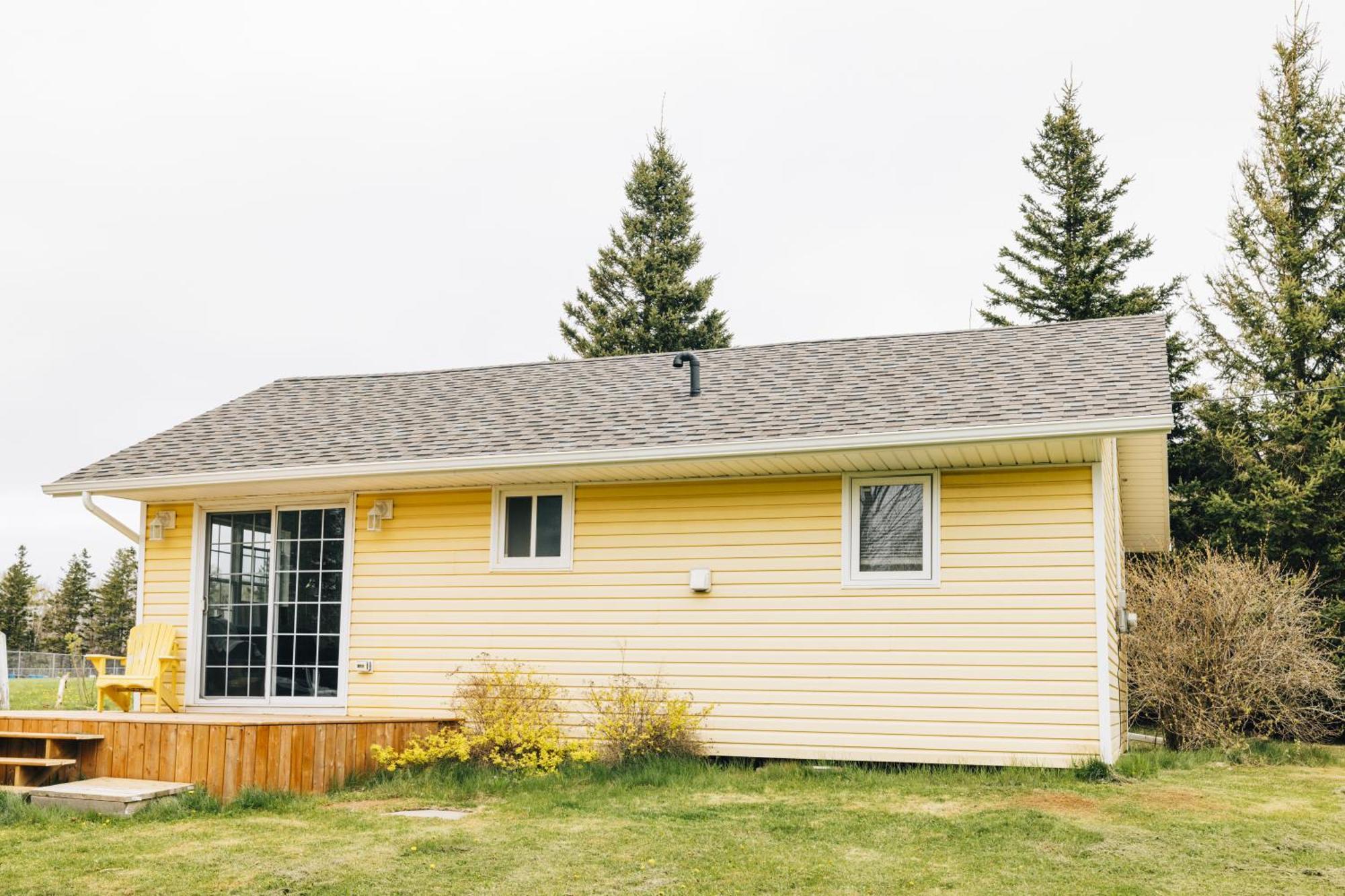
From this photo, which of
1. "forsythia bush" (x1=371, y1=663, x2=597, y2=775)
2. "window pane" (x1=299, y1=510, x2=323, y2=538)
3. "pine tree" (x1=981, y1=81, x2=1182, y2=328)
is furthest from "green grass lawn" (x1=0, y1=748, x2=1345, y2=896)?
"pine tree" (x1=981, y1=81, x2=1182, y2=328)

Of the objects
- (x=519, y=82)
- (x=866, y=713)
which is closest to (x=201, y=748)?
(x=866, y=713)

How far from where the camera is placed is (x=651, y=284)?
89.4ft

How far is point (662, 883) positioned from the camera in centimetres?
543

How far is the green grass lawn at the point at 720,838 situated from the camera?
18.0 ft

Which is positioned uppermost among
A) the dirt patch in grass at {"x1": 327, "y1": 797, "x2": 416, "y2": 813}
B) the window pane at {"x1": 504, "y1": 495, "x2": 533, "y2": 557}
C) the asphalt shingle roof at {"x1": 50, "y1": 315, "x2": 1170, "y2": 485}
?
the asphalt shingle roof at {"x1": 50, "y1": 315, "x2": 1170, "y2": 485}

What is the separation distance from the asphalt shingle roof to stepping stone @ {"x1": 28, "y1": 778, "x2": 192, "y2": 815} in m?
3.21

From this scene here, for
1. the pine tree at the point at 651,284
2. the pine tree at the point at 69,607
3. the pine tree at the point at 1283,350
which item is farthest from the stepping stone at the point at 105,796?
the pine tree at the point at 69,607

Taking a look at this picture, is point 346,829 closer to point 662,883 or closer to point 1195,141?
point 662,883

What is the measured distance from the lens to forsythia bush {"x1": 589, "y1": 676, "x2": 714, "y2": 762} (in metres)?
8.95

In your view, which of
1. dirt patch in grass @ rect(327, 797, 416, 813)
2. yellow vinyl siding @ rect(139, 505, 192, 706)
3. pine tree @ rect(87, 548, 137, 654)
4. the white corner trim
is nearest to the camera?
dirt patch in grass @ rect(327, 797, 416, 813)

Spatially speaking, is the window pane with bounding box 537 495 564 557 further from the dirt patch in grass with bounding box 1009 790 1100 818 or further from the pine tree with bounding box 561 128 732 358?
the pine tree with bounding box 561 128 732 358

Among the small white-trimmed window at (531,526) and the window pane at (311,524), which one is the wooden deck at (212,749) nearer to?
the small white-trimmed window at (531,526)

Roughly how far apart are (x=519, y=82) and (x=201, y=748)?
13.1 metres

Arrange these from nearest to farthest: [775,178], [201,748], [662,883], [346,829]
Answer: [662,883] → [346,829] → [201,748] → [775,178]
